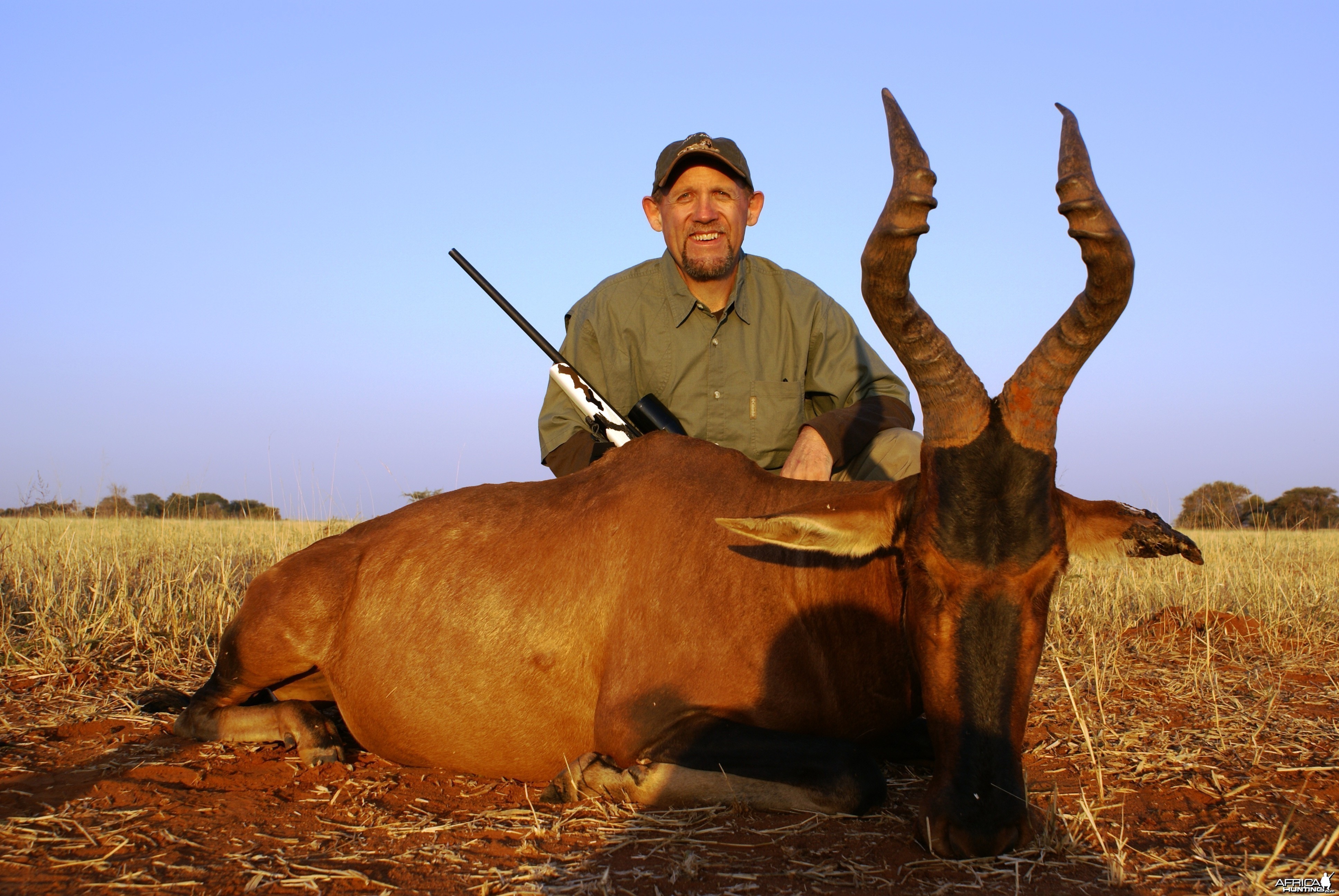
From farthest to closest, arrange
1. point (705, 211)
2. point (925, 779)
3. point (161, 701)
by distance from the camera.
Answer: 1. point (705, 211)
2. point (161, 701)
3. point (925, 779)

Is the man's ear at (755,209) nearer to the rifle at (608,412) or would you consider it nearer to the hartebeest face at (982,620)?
the rifle at (608,412)

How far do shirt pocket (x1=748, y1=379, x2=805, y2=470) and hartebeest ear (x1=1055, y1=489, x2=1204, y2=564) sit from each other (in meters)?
3.75

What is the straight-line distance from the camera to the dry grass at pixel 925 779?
3.41 meters

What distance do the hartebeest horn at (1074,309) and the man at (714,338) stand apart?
355 centimetres

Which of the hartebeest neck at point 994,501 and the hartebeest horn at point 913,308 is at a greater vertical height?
the hartebeest horn at point 913,308

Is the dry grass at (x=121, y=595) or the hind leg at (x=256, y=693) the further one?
the dry grass at (x=121, y=595)

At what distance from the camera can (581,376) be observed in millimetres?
7574

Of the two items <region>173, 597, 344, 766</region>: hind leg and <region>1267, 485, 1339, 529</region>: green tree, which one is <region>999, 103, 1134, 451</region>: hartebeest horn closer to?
<region>173, 597, 344, 766</region>: hind leg

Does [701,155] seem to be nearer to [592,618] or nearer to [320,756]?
[592,618]

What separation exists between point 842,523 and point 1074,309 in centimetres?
125

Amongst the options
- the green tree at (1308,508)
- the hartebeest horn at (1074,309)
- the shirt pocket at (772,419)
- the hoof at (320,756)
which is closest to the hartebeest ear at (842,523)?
the hartebeest horn at (1074,309)

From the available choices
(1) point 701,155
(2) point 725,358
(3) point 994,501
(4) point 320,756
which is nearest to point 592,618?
(4) point 320,756

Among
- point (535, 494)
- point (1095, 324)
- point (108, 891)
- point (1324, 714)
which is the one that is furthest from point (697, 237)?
point (108, 891)

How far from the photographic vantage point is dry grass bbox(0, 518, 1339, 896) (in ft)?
11.2
